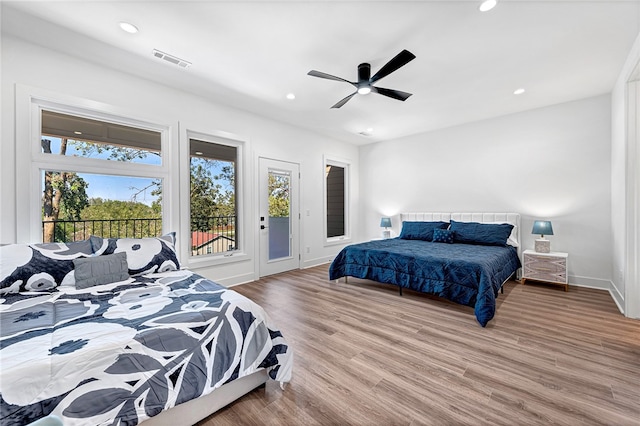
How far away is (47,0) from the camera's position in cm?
208

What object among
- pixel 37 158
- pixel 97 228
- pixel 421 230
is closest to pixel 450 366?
pixel 421 230

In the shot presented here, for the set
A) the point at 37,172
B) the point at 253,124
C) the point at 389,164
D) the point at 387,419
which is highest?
the point at 253,124

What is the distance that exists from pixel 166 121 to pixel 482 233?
5109mm

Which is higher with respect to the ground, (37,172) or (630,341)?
(37,172)

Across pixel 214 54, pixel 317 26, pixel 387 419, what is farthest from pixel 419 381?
pixel 214 54

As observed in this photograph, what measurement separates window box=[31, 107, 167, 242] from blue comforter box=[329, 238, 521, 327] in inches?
115

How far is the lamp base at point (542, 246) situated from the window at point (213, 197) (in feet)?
16.0

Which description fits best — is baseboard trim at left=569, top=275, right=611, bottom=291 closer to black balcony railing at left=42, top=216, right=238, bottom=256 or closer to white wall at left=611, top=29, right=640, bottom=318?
white wall at left=611, top=29, right=640, bottom=318

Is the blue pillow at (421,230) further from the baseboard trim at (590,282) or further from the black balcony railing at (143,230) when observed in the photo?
the black balcony railing at (143,230)

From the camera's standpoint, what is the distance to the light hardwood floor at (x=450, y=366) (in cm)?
159

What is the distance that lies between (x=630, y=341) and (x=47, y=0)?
18.8 ft

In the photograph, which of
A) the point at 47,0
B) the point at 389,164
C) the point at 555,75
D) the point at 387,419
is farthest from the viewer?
the point at 389,164

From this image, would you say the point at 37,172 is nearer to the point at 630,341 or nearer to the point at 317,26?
the point at 317,26

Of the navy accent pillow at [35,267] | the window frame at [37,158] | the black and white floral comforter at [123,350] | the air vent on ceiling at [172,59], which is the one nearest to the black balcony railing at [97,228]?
the window frame at [37,158]
